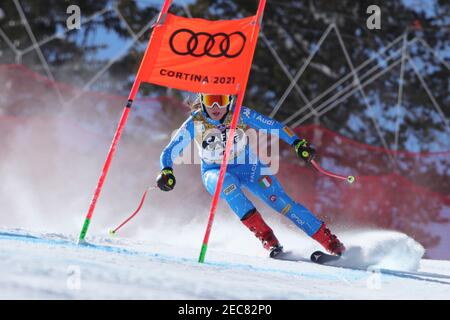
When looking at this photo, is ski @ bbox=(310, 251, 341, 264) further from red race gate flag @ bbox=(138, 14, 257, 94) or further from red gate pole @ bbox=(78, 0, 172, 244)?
red gate pole @ bbox=(78, 0, 172, 244)

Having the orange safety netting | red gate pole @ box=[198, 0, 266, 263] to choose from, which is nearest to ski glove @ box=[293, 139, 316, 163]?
red gate pole @ box=[198, 0, 266, 263]

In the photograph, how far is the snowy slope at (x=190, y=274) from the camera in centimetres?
254

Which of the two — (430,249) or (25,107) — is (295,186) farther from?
(25,107)

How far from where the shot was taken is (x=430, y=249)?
26.7 ft

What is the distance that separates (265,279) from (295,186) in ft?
16.9

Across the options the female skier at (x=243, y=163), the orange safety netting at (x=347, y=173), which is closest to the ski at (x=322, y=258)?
the female skier at (x=243, y=163)

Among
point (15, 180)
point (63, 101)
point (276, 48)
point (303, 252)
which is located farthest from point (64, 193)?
point (276, 48)

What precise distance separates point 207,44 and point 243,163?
124 centimetres

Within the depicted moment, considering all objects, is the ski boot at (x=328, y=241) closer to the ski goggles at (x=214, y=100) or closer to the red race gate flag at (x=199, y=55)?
the ski goggles at (x=214, y=100)

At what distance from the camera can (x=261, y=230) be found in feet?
16.1

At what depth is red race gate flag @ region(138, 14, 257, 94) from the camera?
4215 mm

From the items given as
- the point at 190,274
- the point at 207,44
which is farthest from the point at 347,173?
the point at 190,274

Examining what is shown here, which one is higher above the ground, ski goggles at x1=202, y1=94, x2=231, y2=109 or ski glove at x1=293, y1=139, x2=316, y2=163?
ski goggles at x1=202, y1=94, x2=231, y2=109

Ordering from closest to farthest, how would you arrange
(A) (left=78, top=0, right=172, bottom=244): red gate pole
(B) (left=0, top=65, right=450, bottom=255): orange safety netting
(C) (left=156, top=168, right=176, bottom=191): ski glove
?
(A) (left=78, top=0, right=172, bottom=244): red gate pole → (C) (left=156, top=168, right=176, bottom=191): ski glove → (B) (left=0, top=65, right=450, bottom=255): orange safety netting
